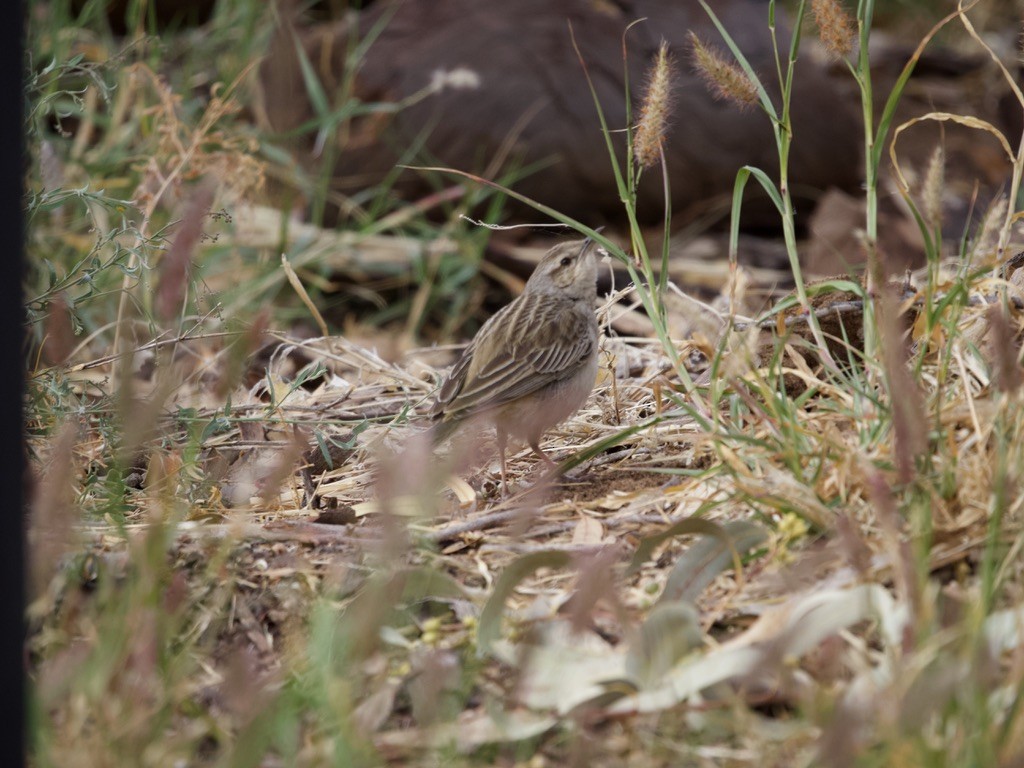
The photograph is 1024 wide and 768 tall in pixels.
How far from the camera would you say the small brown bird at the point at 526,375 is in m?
4.20

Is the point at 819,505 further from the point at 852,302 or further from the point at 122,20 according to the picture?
the point at 122,20

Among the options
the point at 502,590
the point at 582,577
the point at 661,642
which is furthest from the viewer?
the point at 502,590

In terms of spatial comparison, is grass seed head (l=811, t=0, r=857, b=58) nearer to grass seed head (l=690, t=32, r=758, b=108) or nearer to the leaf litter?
grass seed head (l=690, t=32, r=758, b=108)

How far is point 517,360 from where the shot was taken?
4379 mm

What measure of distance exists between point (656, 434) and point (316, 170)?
4.42 meters

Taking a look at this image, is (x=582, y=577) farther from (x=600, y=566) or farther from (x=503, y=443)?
(x=503, y=443)

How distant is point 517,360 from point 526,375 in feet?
0.33

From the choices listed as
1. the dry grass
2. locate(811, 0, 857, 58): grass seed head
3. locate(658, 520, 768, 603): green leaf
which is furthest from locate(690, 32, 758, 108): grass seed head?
locate(658, 520, 768, 603): green leaf

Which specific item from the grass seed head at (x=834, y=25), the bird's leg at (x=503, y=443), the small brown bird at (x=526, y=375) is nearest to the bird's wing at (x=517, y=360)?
the small brown bird at (x=526, y=375)

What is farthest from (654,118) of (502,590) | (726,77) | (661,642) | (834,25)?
(661,642)

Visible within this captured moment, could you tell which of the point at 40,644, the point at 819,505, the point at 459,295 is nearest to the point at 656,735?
the point at 819,505

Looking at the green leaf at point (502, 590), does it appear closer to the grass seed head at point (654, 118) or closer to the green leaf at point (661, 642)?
the green leaf at point (661, 642)

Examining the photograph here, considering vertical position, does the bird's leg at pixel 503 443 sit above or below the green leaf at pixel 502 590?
below

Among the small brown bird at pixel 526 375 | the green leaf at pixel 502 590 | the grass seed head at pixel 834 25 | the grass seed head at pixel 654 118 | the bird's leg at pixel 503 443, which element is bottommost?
the bird's leg at pixel 503 443
